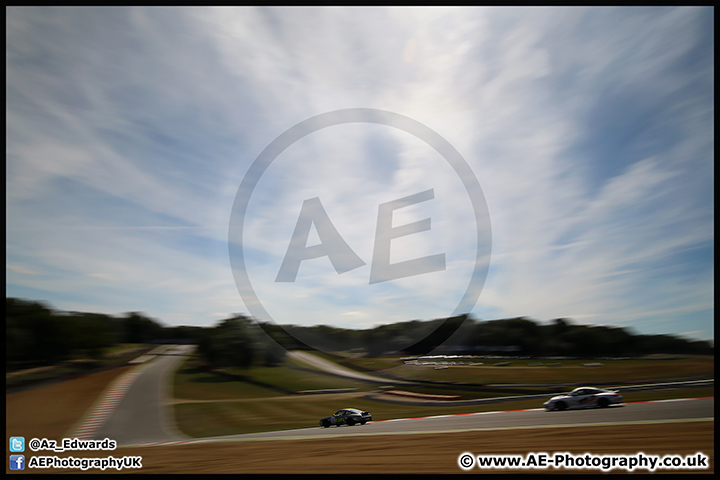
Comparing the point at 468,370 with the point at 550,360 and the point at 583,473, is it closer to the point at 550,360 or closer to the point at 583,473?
the point at 550,360

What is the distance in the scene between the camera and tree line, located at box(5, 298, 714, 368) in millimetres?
20464

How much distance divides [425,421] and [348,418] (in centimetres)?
354

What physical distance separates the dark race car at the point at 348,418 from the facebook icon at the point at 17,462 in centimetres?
1030

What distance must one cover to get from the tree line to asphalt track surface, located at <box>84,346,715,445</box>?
20.3 feet

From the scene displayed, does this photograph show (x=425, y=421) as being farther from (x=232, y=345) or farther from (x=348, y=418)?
(x=232, y=345)

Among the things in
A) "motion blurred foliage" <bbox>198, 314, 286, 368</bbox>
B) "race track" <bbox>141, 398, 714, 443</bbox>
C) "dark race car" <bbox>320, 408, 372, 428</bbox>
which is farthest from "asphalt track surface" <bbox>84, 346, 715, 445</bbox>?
"motion blurred foliage" <bbox>198, 314, 286, 368</bbox>

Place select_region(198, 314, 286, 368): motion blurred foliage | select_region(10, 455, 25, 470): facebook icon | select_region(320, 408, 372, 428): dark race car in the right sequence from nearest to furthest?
1. select_region(10, 455, 25, 470): facebook icon
2. select_region(320, 408, 372, 428): dark race car
3. select_region(198, 314, 286, 368): motion blurred foliage

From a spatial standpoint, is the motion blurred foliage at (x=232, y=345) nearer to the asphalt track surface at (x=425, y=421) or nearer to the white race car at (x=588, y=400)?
the asphalt track surface at (x=425, y=421)

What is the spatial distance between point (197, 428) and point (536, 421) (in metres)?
15.5

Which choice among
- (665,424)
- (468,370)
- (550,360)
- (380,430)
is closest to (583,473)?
(665,424)

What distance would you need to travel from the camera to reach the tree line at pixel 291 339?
2046 cm

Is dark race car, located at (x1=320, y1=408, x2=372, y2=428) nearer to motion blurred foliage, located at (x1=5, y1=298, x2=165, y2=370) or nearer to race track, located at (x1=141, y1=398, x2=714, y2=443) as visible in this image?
race track, located at (x1=141, y1=398, x2=714, y2=443)

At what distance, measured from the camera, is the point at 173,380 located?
925 inches

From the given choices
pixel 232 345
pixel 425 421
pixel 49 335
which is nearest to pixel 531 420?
pixel 425 421
